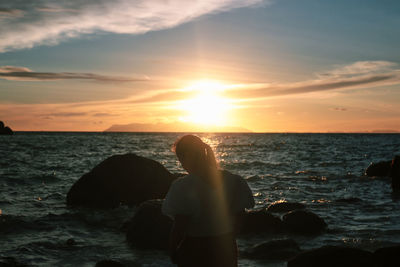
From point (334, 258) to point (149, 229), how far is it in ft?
15.5

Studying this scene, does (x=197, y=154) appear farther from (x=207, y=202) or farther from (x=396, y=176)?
(x=396, y=176)

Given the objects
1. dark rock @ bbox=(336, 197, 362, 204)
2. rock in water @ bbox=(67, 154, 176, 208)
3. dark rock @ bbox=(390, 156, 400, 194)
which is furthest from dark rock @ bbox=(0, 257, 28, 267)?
dark rock @ bbox=(390, 156, 400, 194)

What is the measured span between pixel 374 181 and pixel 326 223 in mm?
13907

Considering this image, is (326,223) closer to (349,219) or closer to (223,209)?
(349,219)

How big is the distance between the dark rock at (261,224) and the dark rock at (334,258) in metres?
3.92

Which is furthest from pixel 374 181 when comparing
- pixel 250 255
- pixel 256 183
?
pixel 250 255

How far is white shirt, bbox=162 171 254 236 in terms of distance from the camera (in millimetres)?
3527

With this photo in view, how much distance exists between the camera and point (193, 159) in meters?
3.67

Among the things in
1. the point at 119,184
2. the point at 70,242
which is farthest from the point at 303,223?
the point at 119,184

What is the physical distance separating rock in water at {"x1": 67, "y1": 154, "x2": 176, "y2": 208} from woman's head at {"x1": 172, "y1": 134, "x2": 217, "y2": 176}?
12.3 meters

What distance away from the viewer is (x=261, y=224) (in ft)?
37.9

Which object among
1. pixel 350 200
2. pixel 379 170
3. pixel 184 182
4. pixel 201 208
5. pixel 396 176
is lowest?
pixel 350 200

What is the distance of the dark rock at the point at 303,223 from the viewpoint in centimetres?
Result: 1131

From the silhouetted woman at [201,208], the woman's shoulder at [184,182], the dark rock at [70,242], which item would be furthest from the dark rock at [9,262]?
the woman's shoulder at [184,182]
